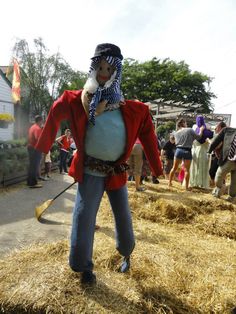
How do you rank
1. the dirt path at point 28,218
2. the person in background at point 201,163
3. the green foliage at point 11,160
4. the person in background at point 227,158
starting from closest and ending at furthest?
the dirt path at point 28,218, the person in background at point 227,158, the person in background at point 201,163, the green foliage at point 11,160

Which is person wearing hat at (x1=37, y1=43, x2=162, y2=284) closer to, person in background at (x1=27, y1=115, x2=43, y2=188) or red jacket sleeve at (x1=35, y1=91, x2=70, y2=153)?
red jacket sleeve at (x1=35, y1=91, x2=70, y2=153)

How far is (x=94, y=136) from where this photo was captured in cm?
257

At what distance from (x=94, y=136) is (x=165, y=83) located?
3557cm

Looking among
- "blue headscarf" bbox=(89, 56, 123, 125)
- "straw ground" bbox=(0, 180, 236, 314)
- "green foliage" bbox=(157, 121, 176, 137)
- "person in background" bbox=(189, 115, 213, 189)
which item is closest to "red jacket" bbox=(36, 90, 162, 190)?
"blue headscarf" bbox=(89, 56, 123, 125)

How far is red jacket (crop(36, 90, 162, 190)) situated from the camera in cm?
259

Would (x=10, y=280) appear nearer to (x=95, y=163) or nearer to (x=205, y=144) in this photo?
(x=95, y=163)

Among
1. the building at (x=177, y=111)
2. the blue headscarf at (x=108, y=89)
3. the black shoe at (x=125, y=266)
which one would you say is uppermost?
the building at (x=177, y=111)

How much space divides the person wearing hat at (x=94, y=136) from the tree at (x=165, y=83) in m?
33.7

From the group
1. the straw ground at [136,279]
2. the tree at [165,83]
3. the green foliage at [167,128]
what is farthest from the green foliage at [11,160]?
the tree at [165,83]

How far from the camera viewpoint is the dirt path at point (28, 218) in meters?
4.40

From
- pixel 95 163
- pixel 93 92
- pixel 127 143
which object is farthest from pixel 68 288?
pixel 93 92

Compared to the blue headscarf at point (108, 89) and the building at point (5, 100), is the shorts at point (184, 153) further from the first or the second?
the building at point (5, 100)

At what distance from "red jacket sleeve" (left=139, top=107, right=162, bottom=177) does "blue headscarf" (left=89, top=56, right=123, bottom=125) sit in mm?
385

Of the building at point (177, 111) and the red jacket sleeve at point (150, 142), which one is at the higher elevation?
the building at point (177, 111)
